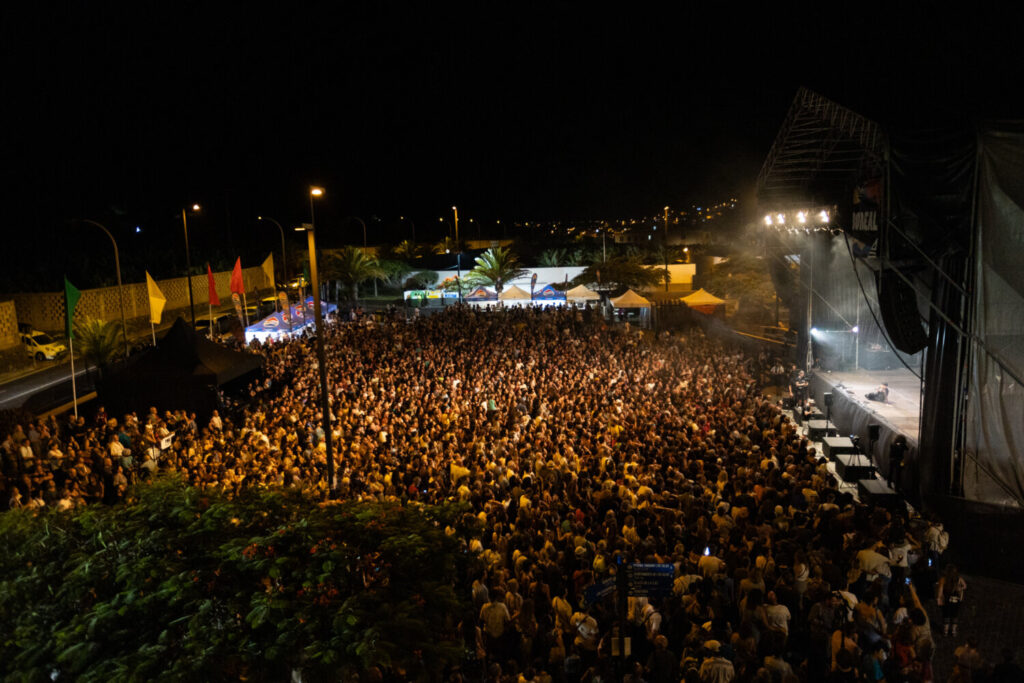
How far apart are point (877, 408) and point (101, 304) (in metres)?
33.5

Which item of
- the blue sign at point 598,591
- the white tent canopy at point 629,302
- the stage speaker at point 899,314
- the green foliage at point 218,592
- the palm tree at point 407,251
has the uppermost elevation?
the palm tree at point 407,251

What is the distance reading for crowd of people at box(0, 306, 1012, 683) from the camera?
571cm

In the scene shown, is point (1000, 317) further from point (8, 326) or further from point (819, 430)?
point (8, 326)

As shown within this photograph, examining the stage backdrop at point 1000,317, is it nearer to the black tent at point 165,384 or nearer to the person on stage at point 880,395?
the person on stage at point 880,395

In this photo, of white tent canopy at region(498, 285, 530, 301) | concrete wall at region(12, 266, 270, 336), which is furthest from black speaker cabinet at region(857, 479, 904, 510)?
concrete wall at region(12, 266, 270, 336)

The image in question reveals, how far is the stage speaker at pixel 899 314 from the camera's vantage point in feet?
33.9

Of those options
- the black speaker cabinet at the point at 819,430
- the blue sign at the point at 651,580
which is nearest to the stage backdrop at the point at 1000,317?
the black speaker cabinet at the point at 819,430

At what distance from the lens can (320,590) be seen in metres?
4.16

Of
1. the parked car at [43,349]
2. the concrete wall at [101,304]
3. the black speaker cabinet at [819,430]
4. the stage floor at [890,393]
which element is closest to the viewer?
the stage floor at [890,393]

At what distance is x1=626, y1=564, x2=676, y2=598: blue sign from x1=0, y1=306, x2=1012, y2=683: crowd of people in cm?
7

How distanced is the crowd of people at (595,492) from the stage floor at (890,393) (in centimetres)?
210

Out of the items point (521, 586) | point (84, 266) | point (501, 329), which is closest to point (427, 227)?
point (84, 266)

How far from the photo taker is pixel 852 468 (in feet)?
39.1

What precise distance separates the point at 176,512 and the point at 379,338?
53.2 feet
